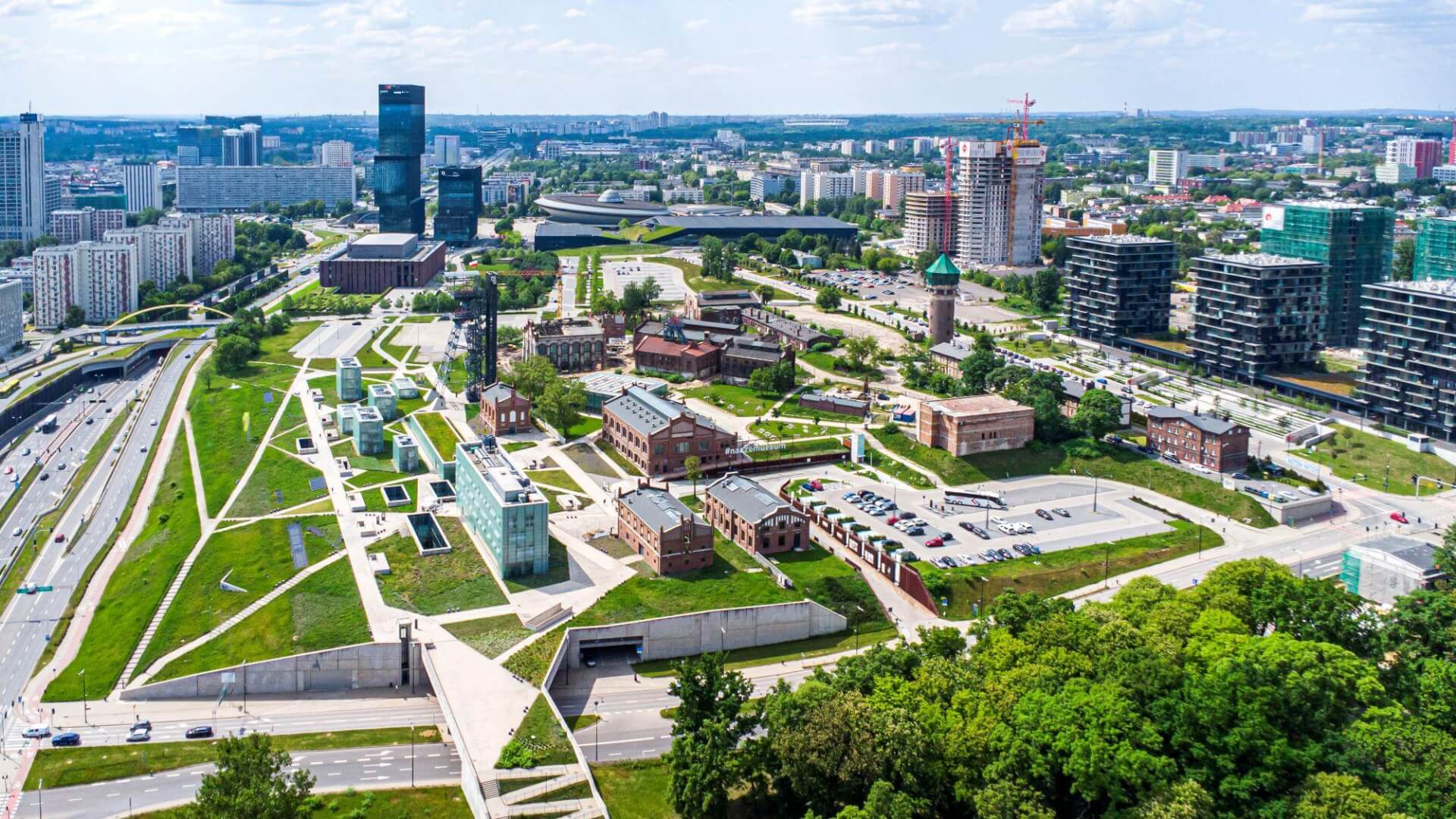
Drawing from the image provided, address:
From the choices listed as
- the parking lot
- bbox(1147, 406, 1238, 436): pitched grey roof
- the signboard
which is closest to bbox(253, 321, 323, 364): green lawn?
the parking lot

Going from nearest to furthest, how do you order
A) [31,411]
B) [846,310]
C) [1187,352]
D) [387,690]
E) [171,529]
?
1. [387,690]
2. [171,529]
3. [31,411]
4. [1187,352]
5. [846,310]

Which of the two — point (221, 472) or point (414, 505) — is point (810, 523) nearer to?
point (414, 505)

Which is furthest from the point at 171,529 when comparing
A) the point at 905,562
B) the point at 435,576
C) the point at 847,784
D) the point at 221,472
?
the point at 847,784

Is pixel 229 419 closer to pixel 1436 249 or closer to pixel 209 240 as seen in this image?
pixel 209 240

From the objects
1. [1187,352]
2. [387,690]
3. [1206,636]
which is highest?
[1187,352]

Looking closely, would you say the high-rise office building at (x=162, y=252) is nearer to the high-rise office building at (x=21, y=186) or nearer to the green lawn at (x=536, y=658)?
the high-rise office building at (x=21, y=186)

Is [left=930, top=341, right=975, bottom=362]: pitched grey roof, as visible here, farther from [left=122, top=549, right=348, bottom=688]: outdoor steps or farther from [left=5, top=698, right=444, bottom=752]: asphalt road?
[left=5, top=698, right=444, bottom=752]: asphalt road

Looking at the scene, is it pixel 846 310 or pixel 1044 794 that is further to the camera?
pixel 846 310

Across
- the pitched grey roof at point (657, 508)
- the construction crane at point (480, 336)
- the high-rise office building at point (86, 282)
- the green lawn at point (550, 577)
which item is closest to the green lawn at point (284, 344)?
the construction crane at point (480, 336)
